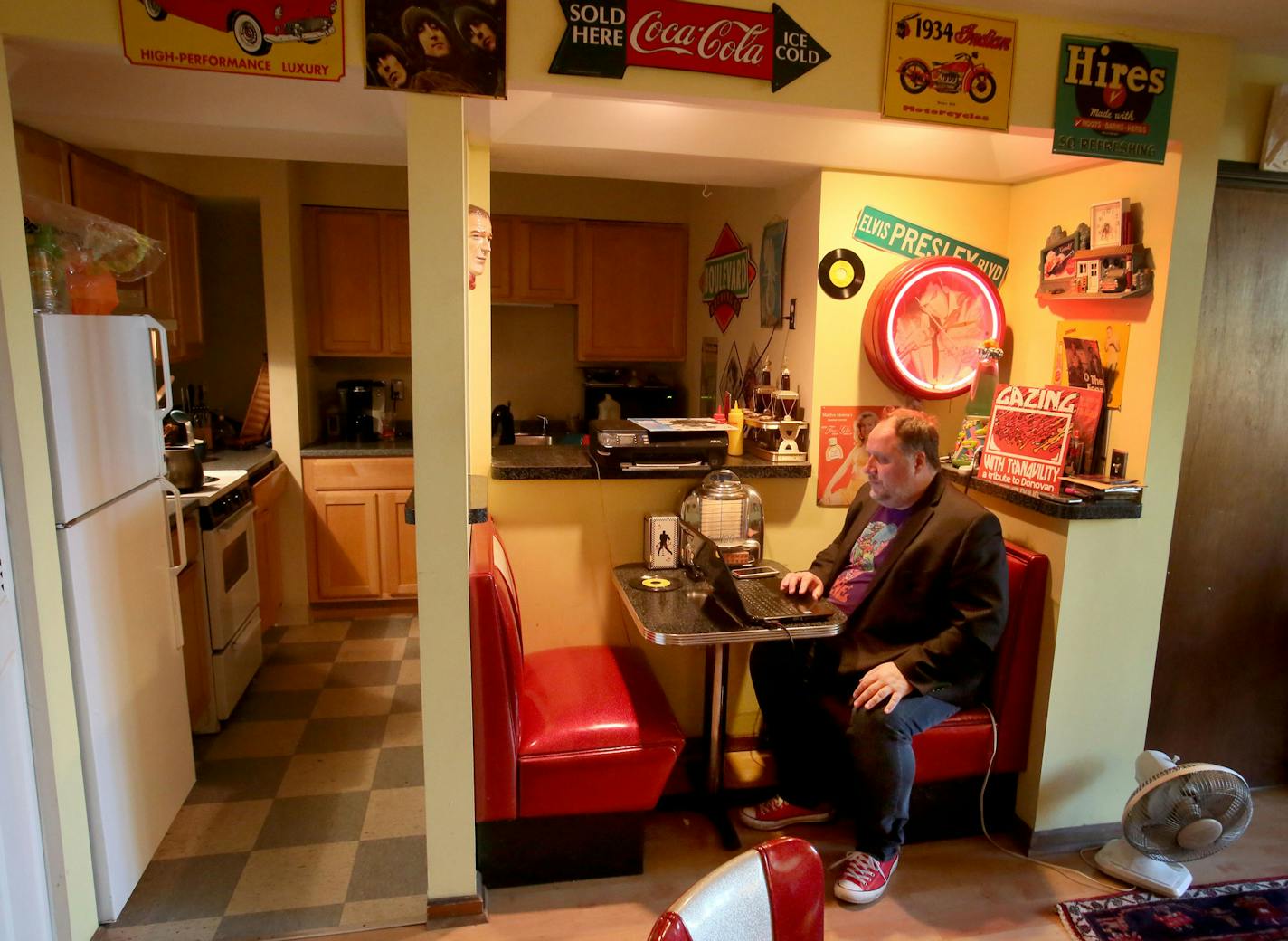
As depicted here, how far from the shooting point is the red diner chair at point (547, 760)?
2.04 m

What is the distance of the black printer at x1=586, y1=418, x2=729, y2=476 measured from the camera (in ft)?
8.22

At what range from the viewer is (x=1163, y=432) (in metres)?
2.28

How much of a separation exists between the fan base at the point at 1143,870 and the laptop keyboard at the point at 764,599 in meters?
1.22

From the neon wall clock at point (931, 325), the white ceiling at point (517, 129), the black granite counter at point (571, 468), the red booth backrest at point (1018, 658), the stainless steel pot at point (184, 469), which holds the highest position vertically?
the white ceiling at point (517, 129)

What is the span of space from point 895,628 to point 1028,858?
850 mm

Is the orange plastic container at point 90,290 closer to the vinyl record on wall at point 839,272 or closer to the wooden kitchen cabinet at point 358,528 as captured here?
the wooden kitchen cabinet at point 358,528

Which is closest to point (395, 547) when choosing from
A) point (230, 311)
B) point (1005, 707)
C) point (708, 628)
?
point (230, 311)

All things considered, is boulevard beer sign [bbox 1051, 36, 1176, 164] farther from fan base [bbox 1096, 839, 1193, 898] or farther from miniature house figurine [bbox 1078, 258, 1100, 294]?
fan base [bbox 1096, 839, 1193, 898]

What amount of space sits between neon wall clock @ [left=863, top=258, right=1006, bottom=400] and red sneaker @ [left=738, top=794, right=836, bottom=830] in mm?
1417

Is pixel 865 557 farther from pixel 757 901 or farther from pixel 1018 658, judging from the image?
pixel 757 901

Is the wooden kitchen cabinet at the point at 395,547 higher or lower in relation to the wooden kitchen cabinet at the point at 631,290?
lower

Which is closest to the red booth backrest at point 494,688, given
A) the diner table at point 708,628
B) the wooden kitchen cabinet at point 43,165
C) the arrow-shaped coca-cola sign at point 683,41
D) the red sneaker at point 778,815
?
the diner table at point 708,628

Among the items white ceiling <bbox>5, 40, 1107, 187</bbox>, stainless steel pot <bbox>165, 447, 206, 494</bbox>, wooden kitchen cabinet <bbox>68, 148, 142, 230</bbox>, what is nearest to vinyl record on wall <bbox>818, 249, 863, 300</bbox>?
white ceiling <bbox>5, 40, 1107, 187</bbox>

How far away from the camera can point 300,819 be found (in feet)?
8.19
